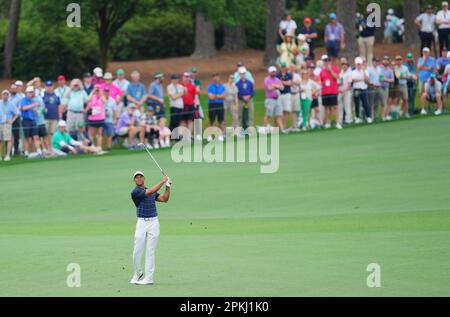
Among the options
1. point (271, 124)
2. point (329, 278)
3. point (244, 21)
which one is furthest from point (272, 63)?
point (329, 278)

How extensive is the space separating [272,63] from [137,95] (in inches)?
575

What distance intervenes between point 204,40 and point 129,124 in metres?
17.6

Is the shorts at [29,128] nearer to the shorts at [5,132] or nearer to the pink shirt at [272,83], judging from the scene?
the shorts at [5,132]

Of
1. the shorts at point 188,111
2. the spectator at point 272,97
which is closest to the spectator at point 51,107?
the shorts at point 188,111

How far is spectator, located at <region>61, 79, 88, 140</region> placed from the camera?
3281 centimetres

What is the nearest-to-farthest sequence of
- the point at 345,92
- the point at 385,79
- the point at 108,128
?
1. the point at 108,128
2. the point at 345,92
3. the point at 385,79

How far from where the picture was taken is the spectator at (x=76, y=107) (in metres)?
32.8

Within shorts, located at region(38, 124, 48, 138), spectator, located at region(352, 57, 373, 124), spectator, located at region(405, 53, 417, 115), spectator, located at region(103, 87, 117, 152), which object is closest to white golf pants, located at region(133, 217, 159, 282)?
shorts, located at region(38, 124, 48, 138)

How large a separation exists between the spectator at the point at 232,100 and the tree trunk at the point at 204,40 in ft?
50.0

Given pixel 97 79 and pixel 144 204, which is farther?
pixel 97 79

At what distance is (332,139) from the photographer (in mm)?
33688

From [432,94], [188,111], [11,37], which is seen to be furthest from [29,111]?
[11,37]

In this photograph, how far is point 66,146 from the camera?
108 ft

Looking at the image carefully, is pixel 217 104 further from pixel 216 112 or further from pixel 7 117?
pixel 7 117
